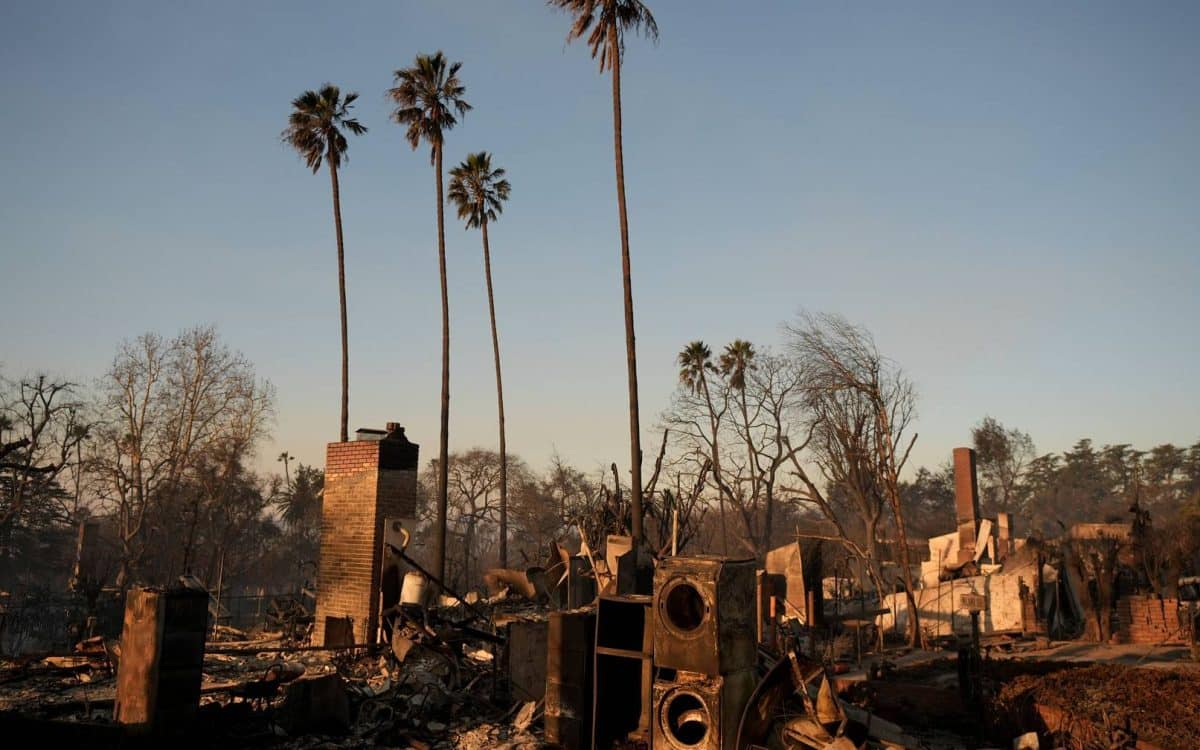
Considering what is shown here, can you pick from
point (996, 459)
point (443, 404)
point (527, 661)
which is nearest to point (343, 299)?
point (443, 404)

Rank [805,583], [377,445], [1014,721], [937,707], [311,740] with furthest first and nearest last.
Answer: [805,583]
[377,445]
[937,707]
[1014,721]
[311,740]

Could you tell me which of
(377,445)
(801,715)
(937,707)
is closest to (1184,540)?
(937,707)

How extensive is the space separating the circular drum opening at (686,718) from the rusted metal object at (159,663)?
5148 mm

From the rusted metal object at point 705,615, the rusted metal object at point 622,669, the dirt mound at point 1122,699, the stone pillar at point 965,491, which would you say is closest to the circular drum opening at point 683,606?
the rusted metal object at point 705,615

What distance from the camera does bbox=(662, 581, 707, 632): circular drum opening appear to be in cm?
873

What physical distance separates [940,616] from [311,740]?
22.0 meters

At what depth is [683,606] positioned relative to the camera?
887cm

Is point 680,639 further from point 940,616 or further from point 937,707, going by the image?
point 940,616

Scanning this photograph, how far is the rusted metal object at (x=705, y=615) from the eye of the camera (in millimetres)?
8484

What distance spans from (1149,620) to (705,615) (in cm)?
1894

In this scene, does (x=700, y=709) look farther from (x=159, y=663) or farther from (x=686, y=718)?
(x=159, y=663)

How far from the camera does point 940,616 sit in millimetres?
25625

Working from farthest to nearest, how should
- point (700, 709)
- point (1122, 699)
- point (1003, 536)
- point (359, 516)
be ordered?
point (1003, 536), point (359, 516), point (1122, 699), point (700, 709)

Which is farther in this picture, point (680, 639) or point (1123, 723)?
point (1123, 723)
